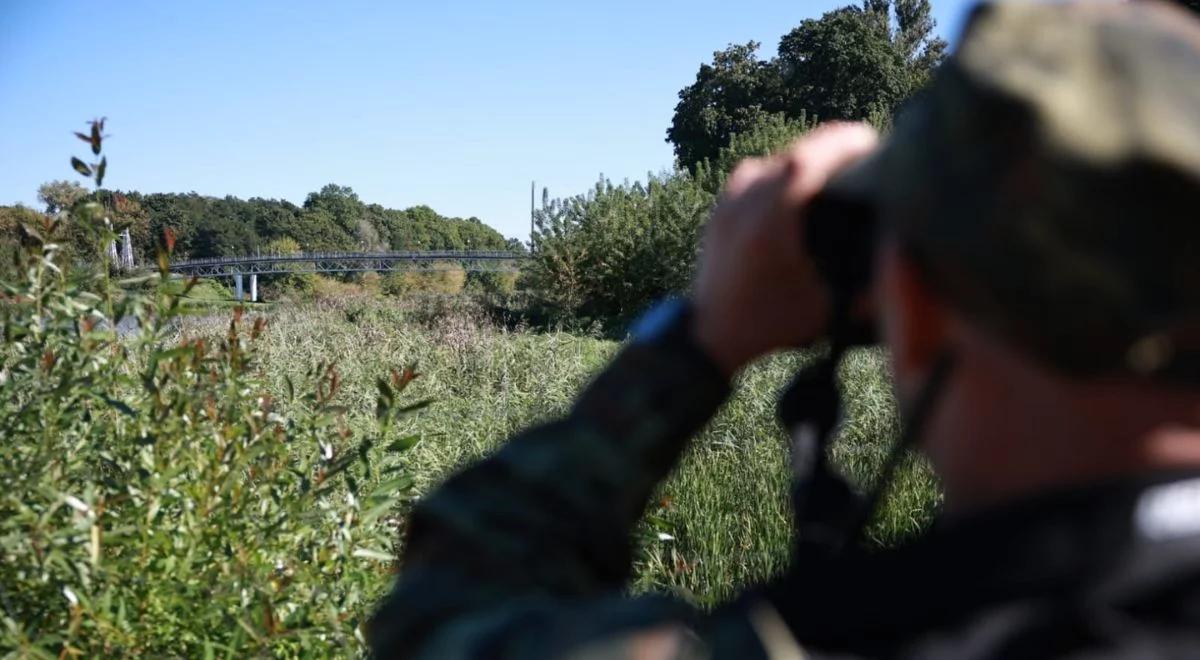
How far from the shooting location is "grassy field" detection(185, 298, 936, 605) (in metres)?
4.34

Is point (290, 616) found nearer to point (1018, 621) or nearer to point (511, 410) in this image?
point (1018, 621)

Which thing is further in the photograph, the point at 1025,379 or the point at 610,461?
the point at 610,461

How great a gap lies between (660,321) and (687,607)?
9.5 inches

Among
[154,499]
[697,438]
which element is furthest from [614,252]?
[154,499]

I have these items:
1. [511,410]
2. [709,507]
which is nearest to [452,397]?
[511,410]

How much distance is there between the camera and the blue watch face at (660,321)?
91 centimetres

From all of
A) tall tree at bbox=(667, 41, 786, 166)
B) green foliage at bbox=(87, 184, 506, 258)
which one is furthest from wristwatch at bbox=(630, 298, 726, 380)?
green foliage at bbox=(87, 184, 506, 258)

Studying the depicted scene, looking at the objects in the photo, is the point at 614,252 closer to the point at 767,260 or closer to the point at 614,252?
the point at 614,252

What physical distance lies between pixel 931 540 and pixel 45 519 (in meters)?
2.03

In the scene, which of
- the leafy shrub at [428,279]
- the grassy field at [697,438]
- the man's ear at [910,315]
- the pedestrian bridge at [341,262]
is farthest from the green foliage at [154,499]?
the pedestrian bridge at [341,262]

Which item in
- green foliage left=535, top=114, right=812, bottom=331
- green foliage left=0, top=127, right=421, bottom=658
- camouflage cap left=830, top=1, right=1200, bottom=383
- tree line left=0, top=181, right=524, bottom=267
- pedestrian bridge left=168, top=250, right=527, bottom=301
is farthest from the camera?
tree line left=0, top=181, right=524, bottom=267

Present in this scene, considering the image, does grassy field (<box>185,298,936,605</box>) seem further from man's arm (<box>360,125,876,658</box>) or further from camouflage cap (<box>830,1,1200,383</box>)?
camouflage cap (<box>830,1,1200,383</box>)

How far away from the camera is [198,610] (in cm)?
244

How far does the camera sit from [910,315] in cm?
70
